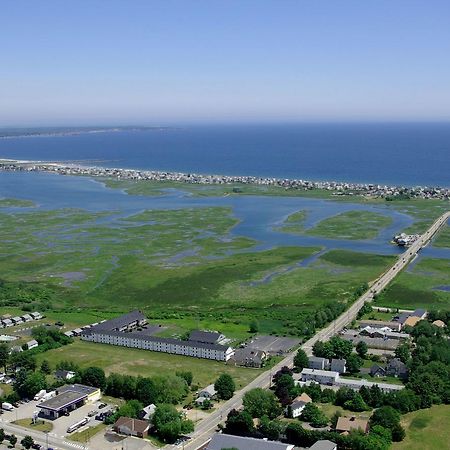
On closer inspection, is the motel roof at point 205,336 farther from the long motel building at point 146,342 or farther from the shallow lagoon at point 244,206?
the shallow lagoon at point 244,206

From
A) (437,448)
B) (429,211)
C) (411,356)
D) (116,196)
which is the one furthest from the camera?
(116,196)

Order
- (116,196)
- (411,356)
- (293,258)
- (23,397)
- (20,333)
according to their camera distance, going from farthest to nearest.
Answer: (116,196) → (293,258) → (20,333) → (411,356) → (23,397)

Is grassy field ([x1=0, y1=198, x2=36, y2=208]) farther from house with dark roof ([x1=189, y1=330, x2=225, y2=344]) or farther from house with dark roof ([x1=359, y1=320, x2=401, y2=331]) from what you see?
house with dark roof ([x1=359, y1=320, x2=401, y2=331])

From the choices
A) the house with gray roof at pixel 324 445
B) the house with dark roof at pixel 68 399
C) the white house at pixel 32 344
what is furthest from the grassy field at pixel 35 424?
the house with gray roof at pixel 324 445

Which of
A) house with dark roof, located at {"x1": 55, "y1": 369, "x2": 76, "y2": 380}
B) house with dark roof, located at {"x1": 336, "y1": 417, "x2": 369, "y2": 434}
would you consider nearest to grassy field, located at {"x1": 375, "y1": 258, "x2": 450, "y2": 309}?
house with dark roof, located at {"x1": 336, "y1": 417, "x2": 369, "y2": 434}

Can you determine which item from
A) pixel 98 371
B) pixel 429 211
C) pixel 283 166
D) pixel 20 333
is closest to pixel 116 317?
pixel 20 333

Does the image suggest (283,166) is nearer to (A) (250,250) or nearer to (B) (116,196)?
(B) (116,196)

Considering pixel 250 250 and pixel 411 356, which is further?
pixel 250 250
